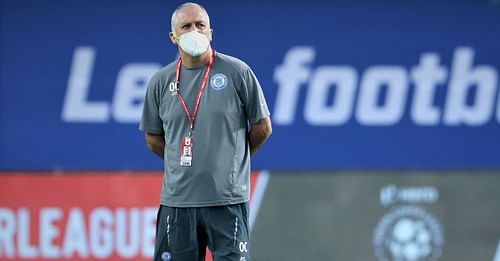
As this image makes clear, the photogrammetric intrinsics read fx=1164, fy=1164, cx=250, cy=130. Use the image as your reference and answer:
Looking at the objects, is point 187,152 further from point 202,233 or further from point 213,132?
point 202,233

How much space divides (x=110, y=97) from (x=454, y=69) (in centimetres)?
250

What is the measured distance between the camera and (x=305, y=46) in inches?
329

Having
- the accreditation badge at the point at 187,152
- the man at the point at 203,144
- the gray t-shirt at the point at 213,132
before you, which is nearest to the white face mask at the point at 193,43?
the man at the point at 203,144

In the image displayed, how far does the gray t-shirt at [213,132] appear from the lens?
5.05 metres

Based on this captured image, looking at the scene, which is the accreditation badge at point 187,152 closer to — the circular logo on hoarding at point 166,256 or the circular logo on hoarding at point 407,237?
the circular logo on hoarding at point 166,256

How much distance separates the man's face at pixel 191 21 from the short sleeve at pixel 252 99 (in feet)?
0.82

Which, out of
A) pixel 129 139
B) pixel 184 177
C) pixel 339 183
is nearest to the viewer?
pixel 184 177

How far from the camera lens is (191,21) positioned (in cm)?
510

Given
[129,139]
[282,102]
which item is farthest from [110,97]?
[282,102]

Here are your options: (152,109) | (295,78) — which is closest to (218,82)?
(152,109)

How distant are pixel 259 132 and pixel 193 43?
51 centimetres

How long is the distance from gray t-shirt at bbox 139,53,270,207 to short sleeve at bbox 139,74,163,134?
3 centimetres

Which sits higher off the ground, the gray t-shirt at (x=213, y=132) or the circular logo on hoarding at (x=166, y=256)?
the gray t-shirt at (x=213, y=132)

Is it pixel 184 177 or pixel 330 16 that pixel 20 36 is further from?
pixel 184 177
